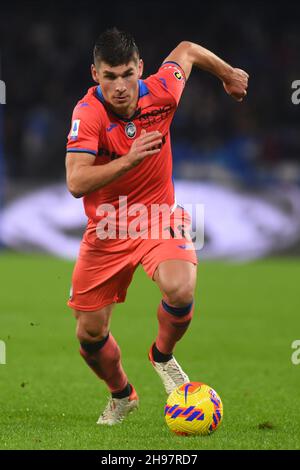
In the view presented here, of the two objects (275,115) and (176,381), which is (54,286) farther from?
(275,115)

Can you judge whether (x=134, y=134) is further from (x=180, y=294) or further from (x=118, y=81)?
(x=180, y=294)

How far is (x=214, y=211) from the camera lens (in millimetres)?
15641

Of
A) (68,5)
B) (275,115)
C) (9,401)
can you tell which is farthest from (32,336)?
(68,5)

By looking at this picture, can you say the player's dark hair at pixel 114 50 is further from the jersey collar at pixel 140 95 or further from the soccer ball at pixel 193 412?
the soccer ball at pixel 193 412

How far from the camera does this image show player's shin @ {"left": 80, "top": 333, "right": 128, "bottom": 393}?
234 inches

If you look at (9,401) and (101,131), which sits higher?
(101,131)

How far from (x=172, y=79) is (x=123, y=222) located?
3.10ft

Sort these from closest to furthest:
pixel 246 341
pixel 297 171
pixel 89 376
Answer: pixel 89 376
pixel 246 341
pixel 297 171

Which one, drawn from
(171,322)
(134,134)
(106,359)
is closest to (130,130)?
(134,134)

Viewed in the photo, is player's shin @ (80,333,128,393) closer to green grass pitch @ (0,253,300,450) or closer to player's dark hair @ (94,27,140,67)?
green grass pitch @ (0,253,300,450)

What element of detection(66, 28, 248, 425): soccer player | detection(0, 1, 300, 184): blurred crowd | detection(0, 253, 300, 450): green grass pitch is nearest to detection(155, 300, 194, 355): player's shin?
detection(66, 28, 248, 425): soccer player

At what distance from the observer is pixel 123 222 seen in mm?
5961

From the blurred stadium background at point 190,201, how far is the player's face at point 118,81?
1812mm

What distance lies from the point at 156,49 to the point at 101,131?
15.8m
